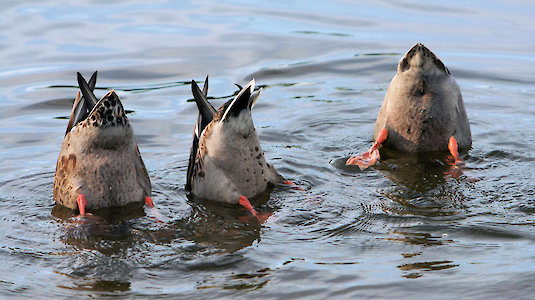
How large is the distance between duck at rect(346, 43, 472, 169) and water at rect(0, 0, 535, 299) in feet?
0.65

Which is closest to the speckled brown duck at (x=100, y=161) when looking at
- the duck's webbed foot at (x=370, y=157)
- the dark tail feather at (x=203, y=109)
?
the dark tail feather at (x=203, y=109)

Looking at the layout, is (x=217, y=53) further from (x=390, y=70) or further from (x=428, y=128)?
(x=428, y=128)

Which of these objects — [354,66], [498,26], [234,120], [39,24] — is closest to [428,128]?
[234,120]

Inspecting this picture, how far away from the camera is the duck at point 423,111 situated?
23.0ft

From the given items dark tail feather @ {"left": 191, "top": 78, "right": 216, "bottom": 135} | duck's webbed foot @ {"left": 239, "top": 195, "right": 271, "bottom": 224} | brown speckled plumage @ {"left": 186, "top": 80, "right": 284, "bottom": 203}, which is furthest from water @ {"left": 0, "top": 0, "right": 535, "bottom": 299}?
dark tail feather @ {"left": 191, "top": 78, "right": 216, "bottom": 135}

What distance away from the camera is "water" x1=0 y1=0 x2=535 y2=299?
4.52 meters

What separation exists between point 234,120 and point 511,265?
2.64 metres

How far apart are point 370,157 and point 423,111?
0.79 metres

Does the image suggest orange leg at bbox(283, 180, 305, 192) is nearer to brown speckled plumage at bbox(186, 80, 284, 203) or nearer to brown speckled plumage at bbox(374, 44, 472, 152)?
brown speckled plumage at bbox(186, 80, 284, 203)

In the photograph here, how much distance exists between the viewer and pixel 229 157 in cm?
590

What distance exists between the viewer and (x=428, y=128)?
7.13 m

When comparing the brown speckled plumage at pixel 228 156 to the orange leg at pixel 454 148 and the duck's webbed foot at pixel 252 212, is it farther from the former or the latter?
the orange leg at pixel 454 148

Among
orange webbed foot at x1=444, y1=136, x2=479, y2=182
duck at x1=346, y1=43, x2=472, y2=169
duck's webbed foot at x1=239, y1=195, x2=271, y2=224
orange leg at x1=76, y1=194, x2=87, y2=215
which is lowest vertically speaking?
duck's webbed foot at x1=239, y1=195, x2=271, y2=224

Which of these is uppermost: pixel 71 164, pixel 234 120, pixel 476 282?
pixel 234 120
